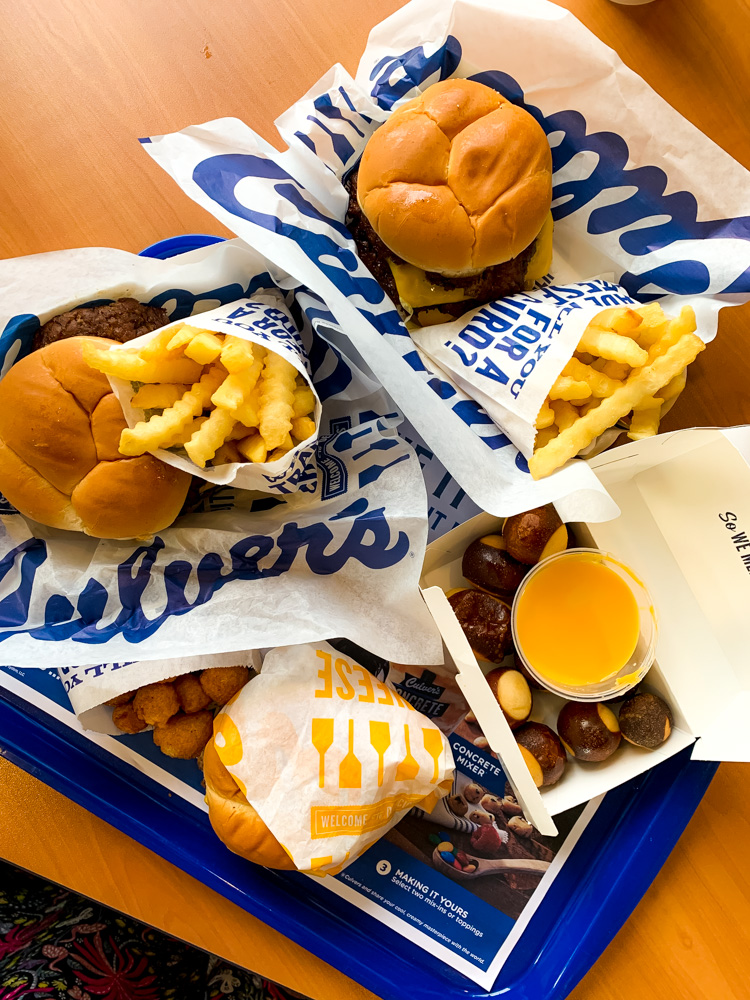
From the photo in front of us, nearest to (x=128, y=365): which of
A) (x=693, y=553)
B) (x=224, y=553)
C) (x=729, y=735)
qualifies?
(x=224, y=553)

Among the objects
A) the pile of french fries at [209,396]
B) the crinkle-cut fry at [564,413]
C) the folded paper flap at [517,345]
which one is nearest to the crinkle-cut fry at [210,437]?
the pile of french fries at [209,396]

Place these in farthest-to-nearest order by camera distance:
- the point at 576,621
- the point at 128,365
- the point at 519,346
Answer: the point at 576,621, the point at 519,346, the point at 128,365

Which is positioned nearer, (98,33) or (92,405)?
(92,405)

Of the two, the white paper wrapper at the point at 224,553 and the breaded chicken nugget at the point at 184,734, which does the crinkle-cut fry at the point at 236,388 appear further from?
the breaded chicken nugget at the point at 184,734

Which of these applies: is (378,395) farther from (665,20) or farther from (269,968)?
(269,968)

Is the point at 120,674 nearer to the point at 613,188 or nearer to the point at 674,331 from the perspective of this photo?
the point at 674,331

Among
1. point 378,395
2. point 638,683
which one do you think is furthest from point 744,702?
point 378,395
